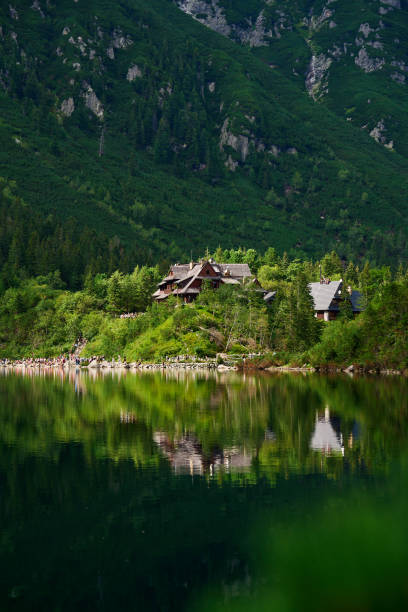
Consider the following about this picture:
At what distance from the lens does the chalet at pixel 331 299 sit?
12862 cm

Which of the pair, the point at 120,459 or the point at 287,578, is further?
the point at 120,459

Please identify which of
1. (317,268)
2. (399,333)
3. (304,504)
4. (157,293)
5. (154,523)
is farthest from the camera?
(317,268)

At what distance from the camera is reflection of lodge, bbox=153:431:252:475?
113ft

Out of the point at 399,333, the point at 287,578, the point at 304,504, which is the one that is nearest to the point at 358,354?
the point at 399,333

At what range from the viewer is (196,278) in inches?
5438

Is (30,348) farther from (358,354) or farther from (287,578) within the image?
(287,578)

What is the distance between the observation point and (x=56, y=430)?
46438 millimetres

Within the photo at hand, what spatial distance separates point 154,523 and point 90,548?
288 centimetres

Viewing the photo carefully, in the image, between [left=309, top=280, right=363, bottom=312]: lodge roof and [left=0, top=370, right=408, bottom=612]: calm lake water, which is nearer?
[left=0, top=370, right=408, bottom=612]: calm lake water

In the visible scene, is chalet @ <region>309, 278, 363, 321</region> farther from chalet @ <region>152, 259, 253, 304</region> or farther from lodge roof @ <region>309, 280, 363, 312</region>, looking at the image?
chalet @ <region>152, 259, 253, 304</region>

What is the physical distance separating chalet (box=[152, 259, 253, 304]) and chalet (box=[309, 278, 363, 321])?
1301 centimetres

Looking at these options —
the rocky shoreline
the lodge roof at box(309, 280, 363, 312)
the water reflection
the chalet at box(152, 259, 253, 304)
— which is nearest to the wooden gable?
the chalet at box(152, 259, 253, 304)

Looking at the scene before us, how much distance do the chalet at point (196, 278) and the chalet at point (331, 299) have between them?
13011 millimetres

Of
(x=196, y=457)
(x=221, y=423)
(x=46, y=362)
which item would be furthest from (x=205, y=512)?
(x=46, y=362)
